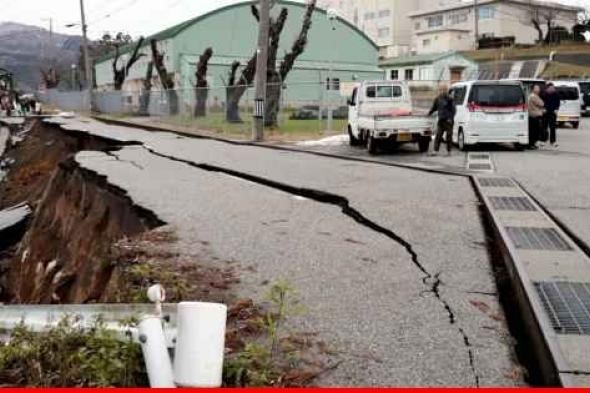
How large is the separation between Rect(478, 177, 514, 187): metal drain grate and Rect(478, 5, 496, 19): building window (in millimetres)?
79944

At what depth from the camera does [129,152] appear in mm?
17812

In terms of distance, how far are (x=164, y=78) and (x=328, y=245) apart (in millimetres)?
43022

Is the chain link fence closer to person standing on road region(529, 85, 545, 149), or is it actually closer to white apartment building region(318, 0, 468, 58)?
person standing on road region(529, 85, 545, 149)

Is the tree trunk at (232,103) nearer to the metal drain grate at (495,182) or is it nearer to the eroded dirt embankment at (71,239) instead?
the eroded dirt embankment at (71,239)

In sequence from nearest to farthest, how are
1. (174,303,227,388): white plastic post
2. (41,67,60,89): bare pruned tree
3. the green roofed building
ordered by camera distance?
1. (174,303,227,388): white plastic post
2. the green roofed building
3. (41,67,60,89): bare pruned tree

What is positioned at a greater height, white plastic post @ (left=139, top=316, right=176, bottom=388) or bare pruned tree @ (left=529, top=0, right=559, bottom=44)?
bare pruned tree @ (left=529, top=0, right=559, bottom=44)

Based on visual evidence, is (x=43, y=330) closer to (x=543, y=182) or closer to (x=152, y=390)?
(x=152, y=390)

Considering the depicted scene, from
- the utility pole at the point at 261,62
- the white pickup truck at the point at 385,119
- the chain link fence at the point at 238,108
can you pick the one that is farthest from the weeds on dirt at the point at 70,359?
the chain link fence at the point at 238,108

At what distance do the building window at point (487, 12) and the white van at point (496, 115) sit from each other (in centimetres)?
7329

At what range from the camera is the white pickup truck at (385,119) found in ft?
55.3

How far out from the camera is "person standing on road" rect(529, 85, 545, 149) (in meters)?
18.0

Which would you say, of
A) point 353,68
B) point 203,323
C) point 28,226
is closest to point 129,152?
point 28,226

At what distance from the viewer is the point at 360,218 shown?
8.13 metres

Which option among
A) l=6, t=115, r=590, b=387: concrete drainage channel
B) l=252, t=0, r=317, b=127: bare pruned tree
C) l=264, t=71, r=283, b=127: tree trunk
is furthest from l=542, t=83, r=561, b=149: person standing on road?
l=264, t=71, r=283, b=127: tree trunk
